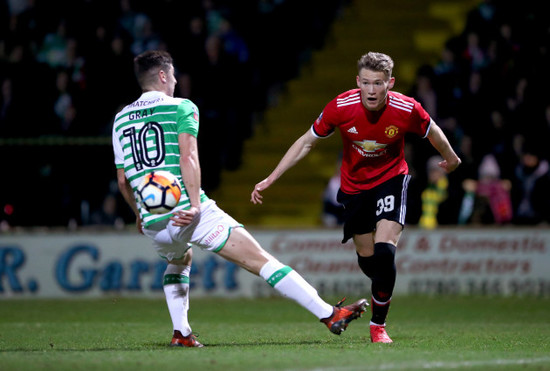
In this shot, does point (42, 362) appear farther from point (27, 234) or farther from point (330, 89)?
point (330, 89)

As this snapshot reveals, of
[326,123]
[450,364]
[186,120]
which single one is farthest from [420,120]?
[450,364]

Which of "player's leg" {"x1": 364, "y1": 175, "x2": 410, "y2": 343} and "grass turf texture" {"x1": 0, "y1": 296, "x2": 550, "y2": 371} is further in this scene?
"player's leg" {"x1": 364, "y1": 175, "x2": 410, "y2": 343}

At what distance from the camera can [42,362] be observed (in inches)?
251

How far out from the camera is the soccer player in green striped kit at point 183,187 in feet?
Result: 22.7

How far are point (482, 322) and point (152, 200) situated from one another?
5175mm

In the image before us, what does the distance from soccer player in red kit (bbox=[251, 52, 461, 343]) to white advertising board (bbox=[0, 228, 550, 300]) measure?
6183mm

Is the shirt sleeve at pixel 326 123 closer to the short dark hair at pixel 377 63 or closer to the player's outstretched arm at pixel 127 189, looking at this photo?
the short dark hair at pixel 377 63

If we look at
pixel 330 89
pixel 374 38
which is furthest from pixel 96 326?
pixel 374 38

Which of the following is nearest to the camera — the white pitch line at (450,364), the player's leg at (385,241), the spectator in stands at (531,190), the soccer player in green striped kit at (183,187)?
the white pitch line at (450,364)

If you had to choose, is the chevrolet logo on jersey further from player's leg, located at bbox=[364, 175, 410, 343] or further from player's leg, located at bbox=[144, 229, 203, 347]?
player's leg, located at bbox=[144, 229, 203, 347]

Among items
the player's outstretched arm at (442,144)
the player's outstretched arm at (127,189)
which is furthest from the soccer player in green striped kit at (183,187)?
the player's outstretched arm at (442,144)

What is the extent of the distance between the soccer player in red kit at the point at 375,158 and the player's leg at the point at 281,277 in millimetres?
757

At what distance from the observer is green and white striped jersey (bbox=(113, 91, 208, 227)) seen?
696 centimetres

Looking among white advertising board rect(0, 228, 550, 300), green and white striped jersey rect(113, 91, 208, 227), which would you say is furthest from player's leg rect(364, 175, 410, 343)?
white advertising board rect(0, 228, 550, 300)
